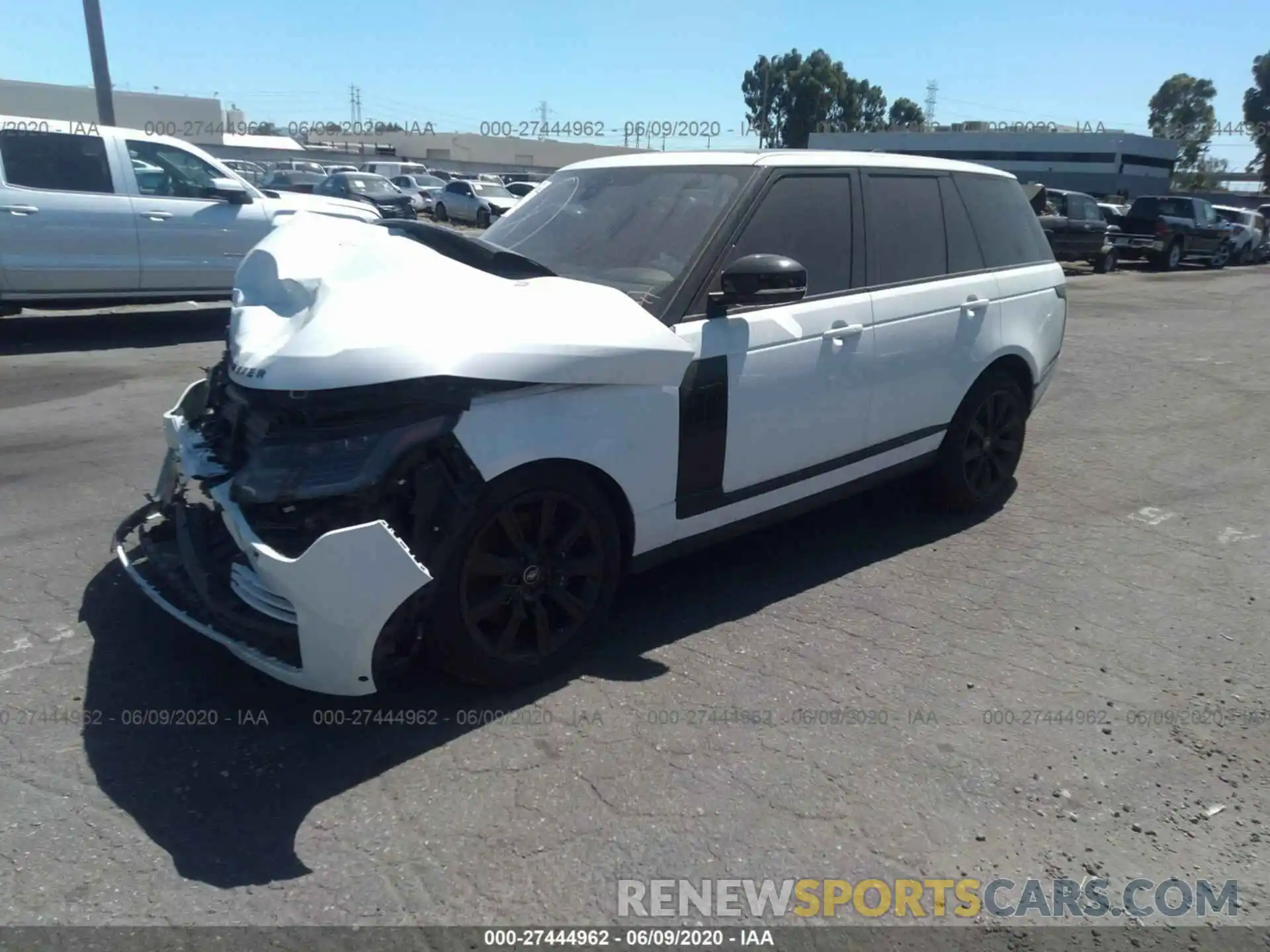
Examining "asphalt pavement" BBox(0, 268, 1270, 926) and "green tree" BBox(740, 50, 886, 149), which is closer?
"asphalt pavement" BBox(0, 268, 1270, 926)

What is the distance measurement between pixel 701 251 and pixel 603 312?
68 cm

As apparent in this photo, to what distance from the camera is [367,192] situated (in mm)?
26125

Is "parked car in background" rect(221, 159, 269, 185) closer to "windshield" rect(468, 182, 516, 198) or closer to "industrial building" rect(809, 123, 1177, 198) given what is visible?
"windshield" rect(468, 182, 516, 198)

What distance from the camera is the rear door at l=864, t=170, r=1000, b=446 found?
489cm

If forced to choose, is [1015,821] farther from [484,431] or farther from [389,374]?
[389,374]

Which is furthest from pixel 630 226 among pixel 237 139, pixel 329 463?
pixel 237 139

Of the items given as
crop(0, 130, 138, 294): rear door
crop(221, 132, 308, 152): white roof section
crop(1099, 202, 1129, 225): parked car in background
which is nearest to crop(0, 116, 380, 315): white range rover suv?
crop(0, 130, 138, 294): rear door

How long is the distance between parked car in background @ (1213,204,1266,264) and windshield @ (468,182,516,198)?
21.9m

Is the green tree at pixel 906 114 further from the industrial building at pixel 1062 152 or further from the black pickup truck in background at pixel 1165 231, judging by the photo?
the black pickup truck in background at pixel 1165 231

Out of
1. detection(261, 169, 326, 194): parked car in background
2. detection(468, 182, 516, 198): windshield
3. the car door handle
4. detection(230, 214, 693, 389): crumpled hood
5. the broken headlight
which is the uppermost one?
detection(230, 214, 693, 389): crumpled hood

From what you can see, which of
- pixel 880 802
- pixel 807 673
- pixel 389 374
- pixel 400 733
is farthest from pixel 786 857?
pixel 389 374

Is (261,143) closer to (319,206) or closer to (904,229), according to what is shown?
(319,206)

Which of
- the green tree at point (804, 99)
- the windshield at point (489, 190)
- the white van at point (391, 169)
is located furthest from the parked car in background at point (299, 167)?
the green tree at point (804, 99)

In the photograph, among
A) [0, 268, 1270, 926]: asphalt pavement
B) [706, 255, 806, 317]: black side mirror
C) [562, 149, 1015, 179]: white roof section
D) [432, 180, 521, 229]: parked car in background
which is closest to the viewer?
[0, 268, 1270, 926]: asphalt pavement
